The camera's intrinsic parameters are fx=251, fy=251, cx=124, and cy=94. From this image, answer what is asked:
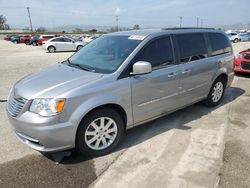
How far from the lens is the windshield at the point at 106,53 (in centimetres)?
385

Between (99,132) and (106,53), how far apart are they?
1.37 meters

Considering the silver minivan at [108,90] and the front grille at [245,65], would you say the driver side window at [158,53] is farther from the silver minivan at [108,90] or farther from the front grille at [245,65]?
the front grille at [245,65]

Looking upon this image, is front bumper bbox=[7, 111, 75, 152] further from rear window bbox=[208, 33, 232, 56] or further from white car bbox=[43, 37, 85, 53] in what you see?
white car bbox=[43, 37, 85, 53]

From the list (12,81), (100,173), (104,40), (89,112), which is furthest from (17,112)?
(12,81)

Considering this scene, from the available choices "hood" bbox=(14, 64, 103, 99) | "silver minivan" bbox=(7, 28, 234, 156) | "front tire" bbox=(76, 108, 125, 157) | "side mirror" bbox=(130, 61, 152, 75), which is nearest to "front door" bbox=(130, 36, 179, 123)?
"silver minivan" bbox=(7, 28, 234, 156)

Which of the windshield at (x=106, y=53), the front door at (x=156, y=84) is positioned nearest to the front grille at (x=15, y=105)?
the windshield at (x=106, y=53)

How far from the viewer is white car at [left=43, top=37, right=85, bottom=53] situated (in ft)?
81.1

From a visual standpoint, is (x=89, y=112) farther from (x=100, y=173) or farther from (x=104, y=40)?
(x=104, y=40)

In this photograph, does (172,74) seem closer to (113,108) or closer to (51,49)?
(113,108)

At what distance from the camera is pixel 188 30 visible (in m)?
4.96

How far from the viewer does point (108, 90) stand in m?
3.48

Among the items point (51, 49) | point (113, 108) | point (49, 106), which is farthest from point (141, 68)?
point (51, 49)

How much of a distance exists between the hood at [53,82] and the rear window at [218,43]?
3061mm

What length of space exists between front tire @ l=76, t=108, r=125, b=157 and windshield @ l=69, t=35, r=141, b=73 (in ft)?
2.22
